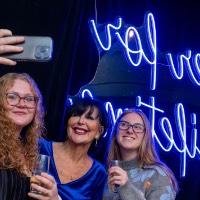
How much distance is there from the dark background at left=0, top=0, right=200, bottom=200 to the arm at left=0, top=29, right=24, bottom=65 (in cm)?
204

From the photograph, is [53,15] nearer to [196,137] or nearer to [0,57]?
[196,137]

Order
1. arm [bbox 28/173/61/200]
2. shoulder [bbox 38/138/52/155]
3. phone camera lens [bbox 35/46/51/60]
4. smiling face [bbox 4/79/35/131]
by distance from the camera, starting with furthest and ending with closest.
A: shoulder [bbox 38/138/52/155], smiling face [bbox 4/79/35/131], arm [bbox 28/173/61/200], phone camera lens [bbox 35/46/51/60]

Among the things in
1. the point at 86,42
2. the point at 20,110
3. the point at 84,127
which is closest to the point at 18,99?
the point at 20,110

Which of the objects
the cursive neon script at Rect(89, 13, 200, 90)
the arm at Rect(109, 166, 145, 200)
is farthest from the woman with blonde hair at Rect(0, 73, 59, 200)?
the cursive neon script at Rect(89, 13, 200, 90)

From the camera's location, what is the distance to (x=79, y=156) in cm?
253

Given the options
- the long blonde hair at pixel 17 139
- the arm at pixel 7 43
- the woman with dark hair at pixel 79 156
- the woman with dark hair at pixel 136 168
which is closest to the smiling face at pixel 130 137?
the woman with dark hair at pixel 136 168

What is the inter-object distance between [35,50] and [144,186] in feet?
4.12

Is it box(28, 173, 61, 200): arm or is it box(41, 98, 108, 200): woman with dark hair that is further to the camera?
box(41, 98, 108, 200): woman with dark hair

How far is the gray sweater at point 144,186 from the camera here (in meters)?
2.28

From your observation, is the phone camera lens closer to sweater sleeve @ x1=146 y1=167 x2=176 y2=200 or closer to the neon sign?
sweater sleeve @ x1=146 y1=167 x2=176 y2=200

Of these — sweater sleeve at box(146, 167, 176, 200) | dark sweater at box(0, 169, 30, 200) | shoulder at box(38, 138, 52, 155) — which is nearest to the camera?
dark sweater at box(0, 169, 30, 200)

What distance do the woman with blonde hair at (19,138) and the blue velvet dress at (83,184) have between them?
0.34 metres

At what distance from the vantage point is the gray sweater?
2.28 m

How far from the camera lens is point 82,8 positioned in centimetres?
340
